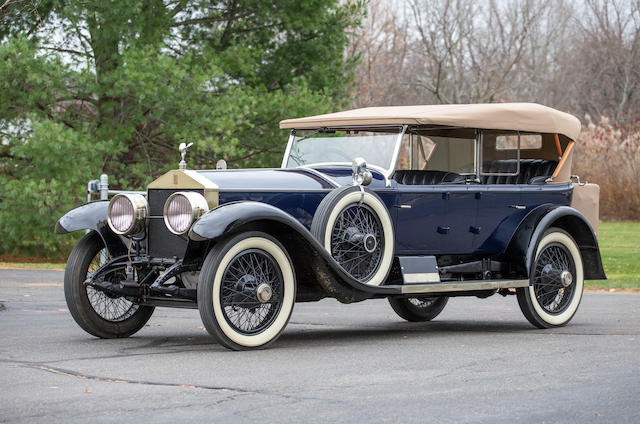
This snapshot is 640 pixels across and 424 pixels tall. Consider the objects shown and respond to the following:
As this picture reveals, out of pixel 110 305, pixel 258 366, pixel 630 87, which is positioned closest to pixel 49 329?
pixel 110 305

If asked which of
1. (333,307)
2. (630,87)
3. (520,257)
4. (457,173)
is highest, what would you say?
(630,87)

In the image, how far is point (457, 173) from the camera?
32.1 feet

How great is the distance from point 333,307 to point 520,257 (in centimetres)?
312

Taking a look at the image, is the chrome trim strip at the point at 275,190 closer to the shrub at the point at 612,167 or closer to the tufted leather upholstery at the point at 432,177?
the tufted leather upholstery at the point at 432,177

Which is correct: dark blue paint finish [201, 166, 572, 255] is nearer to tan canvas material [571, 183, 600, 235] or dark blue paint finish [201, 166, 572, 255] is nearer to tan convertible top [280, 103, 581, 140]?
tan canvas material [571, 183, 600, 235]

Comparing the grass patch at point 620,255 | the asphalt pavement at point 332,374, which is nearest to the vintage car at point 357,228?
the asphalt pavement at point 332,374

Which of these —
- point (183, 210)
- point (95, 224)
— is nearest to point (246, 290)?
point (183, 210)

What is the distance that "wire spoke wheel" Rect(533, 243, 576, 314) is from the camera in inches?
383

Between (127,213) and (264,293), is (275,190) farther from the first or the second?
(127,213)

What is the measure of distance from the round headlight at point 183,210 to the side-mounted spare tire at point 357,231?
3.35ft

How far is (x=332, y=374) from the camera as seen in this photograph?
6512 millimetres

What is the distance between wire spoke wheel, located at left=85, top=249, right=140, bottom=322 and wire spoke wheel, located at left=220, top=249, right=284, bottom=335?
1.16 m

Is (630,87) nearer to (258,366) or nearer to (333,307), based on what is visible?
(333,307)

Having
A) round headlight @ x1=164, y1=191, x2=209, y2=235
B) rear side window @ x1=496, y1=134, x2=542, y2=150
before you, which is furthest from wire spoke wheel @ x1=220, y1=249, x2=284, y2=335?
rear side window @ x1=496, y1=134, x2=542, y2=150
